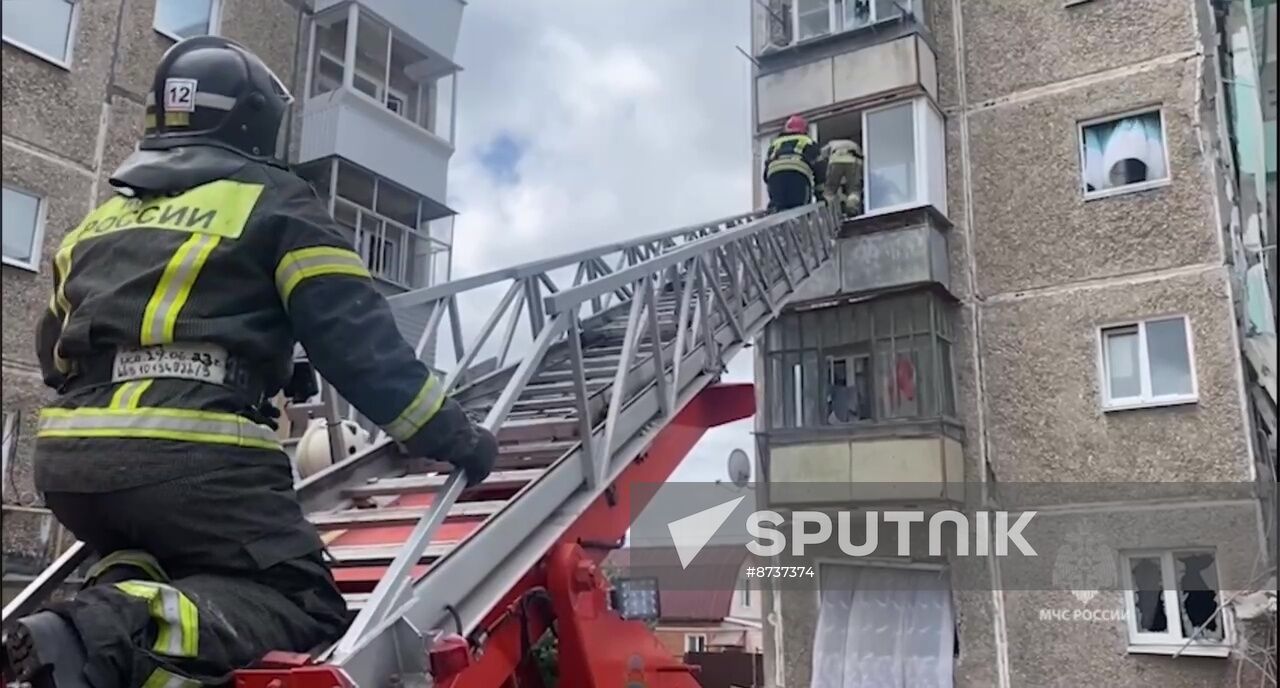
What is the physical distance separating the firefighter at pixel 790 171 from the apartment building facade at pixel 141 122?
15.3 feet

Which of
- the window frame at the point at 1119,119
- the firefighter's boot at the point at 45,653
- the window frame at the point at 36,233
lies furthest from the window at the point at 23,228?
the window frame at the point at 1119,119

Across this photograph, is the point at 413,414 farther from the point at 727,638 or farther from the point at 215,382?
the point at 727,638

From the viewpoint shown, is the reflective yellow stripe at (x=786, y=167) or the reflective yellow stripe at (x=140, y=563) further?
the reflective yellow stripe at (x=786, y=167)

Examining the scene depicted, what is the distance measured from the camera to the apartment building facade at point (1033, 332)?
8.03 meters


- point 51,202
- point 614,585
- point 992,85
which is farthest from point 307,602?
point 51,202

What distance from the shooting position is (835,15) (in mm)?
10453

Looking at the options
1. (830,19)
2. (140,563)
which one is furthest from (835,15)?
(140,563)

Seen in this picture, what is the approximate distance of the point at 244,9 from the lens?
13148 mm

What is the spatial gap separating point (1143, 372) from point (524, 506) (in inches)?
261

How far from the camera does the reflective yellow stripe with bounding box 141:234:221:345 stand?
2.38 m

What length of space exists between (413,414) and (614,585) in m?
1.29

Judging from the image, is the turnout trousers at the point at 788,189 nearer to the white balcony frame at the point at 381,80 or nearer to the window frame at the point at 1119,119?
the window frame at the point at 1119,119

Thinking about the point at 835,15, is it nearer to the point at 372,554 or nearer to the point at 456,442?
the point at 372,554

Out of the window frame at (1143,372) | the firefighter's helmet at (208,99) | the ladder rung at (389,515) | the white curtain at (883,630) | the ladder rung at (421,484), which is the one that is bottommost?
the white curtain at (883,630)
